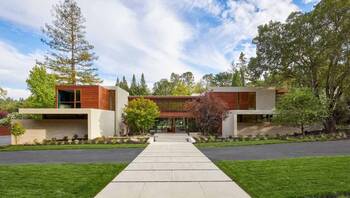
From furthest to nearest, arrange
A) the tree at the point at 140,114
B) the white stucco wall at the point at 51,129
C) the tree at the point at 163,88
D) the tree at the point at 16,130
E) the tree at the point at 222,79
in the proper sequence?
the tree at the point at 222,79, the tree at the point at 163,88, the tree at the point at 140,114, the white stucco wall at the point at 51,129, the tree at the point at 16,130

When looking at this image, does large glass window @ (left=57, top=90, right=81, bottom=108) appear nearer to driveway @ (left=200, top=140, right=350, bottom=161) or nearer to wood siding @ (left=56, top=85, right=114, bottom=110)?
wood siding @ (left=56, top=85, right=114, bottom=110)

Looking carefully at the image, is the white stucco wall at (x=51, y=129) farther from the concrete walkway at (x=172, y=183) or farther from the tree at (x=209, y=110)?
the concrete walkway at (x=172, y=183)

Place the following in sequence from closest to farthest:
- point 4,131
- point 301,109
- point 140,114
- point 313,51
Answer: point 301,109, point 313,51, point 140,114, point 4,131

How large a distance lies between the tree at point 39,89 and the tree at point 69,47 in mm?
3329

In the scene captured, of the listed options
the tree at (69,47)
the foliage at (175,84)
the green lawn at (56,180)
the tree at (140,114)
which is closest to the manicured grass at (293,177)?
the green lawn at (56,180)

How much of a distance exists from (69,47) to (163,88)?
80.3ft

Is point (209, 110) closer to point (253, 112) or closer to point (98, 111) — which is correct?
point (253, 112)

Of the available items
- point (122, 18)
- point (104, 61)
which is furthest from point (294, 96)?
point (104, 61)

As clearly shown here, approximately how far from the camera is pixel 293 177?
7234 mm

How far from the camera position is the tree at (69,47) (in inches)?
1346

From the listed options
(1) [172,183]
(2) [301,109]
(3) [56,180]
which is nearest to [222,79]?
(2) [301,109]

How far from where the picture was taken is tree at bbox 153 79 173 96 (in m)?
55.7

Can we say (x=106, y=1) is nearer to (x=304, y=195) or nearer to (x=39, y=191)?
(x=39, y=191)

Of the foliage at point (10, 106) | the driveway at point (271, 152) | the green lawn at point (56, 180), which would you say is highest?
the foliage at point (10, 106)
